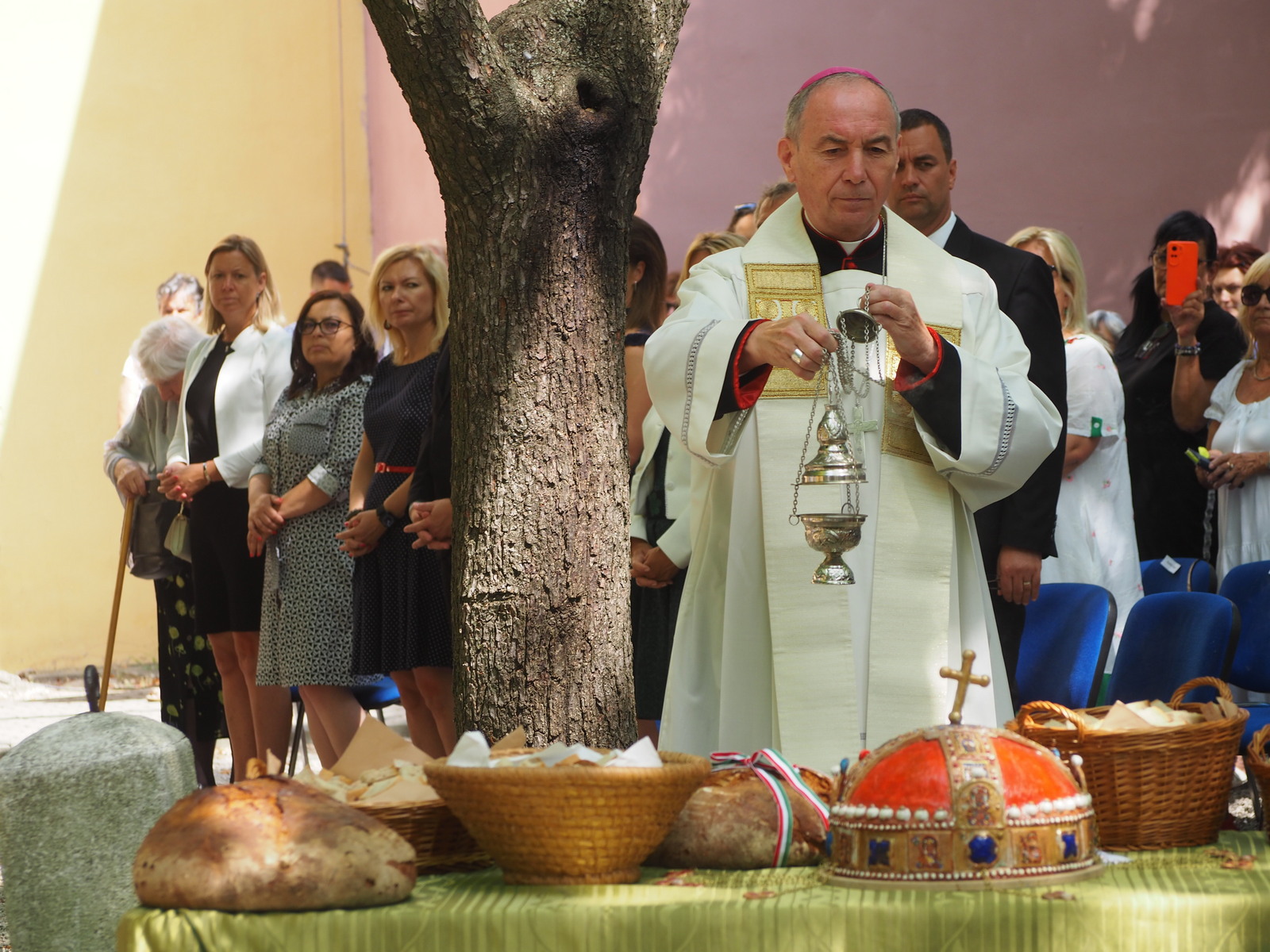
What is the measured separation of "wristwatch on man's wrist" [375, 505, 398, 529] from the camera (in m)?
5.53

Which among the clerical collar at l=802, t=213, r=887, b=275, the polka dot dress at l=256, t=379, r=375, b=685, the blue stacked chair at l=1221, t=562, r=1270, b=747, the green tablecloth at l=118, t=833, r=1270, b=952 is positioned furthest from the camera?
the polka dot dress at l=256, t=379, r=375, b=685

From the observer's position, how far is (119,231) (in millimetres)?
12641

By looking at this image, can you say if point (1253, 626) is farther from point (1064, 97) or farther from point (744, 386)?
point (1064, 97)

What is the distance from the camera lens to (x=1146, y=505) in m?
6.87

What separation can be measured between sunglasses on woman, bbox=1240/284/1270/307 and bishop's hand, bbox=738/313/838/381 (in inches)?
129

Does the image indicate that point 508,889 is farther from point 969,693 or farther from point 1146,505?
point 1146,505

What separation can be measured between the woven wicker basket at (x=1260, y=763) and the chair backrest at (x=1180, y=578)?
3.09 m

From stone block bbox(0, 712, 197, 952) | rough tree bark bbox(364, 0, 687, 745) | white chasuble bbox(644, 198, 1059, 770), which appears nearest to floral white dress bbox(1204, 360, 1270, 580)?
white chasuble bbox(644, 198, 1059, 770)

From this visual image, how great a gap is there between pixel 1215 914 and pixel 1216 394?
4409mm

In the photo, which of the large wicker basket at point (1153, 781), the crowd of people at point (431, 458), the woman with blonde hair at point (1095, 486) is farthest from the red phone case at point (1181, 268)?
the large wicker basket at point (1153, 781)

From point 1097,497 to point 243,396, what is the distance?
3560 mm

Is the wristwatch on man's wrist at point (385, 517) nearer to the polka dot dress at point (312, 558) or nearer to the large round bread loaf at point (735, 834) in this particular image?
the polka dot dress at point (312, 558)

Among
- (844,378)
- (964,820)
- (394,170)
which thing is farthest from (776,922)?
(394,170)

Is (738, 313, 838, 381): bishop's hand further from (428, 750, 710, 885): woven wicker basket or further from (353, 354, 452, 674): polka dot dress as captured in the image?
(353, 354, 452, 674): polka dot dress
